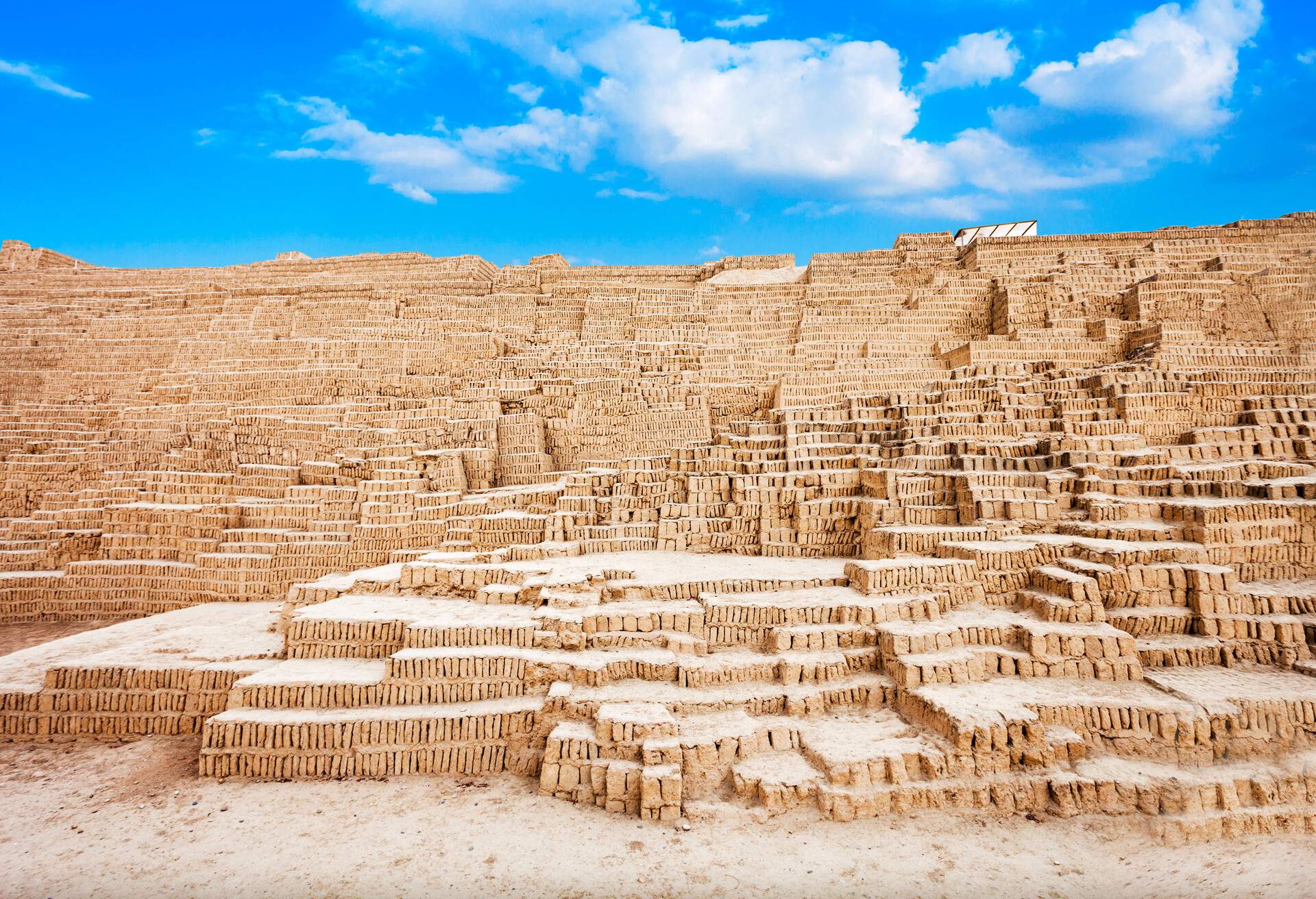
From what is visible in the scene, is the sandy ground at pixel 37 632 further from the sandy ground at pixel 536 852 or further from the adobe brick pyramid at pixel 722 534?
the sandy ground at pixel 536 852

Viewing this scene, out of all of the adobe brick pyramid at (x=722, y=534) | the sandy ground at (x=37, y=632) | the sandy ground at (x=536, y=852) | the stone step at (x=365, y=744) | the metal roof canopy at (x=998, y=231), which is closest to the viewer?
the sandy ground at (x=536, y=852)

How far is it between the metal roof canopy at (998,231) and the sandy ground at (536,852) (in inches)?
913

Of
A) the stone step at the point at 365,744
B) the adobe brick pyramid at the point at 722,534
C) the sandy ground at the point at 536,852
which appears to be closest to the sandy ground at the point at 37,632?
the adobe brick pyramid at the point at 722,534

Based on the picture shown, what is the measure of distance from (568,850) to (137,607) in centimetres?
1008

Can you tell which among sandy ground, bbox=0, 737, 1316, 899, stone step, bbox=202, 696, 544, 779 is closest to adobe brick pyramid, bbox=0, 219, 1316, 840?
stone step, bbox=202, 696, 544, 779

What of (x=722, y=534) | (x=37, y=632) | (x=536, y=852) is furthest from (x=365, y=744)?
(x=37, y=632)

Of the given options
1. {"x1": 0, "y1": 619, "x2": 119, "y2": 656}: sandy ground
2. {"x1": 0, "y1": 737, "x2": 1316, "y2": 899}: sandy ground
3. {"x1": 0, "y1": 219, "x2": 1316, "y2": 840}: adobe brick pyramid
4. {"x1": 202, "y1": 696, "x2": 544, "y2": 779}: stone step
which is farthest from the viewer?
{"x1": 0, "y1": 619, "x2": 119, "y2": 656}: sandy ground

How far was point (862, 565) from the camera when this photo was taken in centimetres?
752

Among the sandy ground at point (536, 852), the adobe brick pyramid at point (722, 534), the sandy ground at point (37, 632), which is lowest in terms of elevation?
the sandy ground at point (536, 852)

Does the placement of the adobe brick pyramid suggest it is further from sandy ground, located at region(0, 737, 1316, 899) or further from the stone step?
sandy ground, located at region(0, 737, 1316, 899)

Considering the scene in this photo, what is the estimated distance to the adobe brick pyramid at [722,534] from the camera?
219 inches

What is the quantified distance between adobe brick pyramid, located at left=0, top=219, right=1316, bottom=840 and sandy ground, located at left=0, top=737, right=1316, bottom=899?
9.4 inches

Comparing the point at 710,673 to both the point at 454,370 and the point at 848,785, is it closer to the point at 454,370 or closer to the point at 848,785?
the point at 848,785

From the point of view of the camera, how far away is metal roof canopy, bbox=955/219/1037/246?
957 inches
